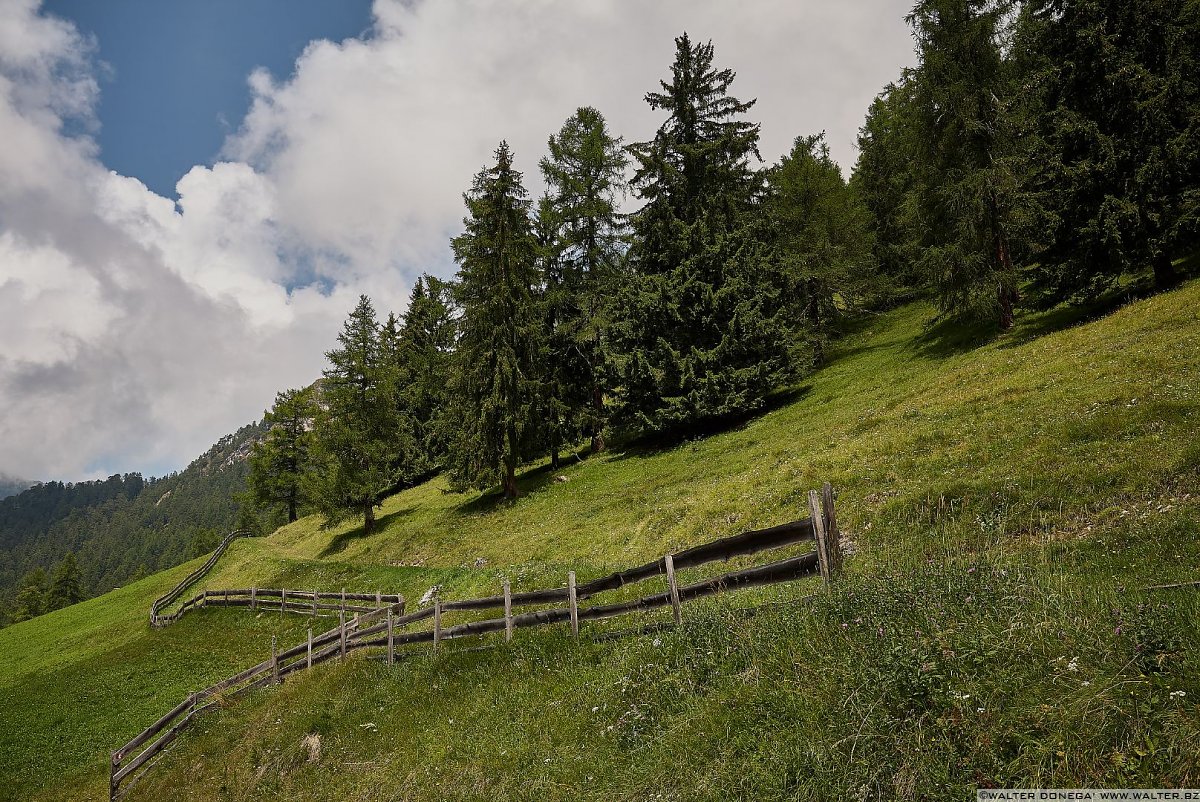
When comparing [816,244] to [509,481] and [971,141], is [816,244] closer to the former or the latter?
[971,141]

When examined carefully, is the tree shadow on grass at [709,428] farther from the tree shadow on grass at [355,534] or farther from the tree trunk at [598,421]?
the tree shadow on grass at [355,534]

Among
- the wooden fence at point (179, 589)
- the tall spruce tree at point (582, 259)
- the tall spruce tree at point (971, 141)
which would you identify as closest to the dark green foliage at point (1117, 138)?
the tall spruce tree at point (971, 141)

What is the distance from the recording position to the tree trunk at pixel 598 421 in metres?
33.3

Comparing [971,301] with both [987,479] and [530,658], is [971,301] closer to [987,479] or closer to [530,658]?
[987,479]

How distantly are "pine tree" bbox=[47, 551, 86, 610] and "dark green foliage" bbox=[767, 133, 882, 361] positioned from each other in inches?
5057

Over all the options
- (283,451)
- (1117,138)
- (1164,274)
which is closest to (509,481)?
(1164,274)

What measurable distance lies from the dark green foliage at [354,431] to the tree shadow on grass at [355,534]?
85cm

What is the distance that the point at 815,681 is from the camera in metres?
5.27

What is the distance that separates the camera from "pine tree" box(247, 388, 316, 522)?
60594mm

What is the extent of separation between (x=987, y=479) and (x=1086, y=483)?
1.69 m

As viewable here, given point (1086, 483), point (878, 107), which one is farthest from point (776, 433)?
point (878, 107)

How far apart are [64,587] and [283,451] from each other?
76.8m

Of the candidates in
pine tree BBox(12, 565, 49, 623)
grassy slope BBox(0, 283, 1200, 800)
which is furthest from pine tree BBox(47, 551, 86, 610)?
grassy slope BBox(0, 283, 1200, 800)

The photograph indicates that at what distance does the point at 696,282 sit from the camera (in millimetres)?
28656
